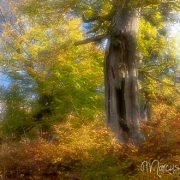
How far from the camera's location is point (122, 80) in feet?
33.2

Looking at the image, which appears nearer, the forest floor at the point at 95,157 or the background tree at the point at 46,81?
the forest floor at the point at 95,157

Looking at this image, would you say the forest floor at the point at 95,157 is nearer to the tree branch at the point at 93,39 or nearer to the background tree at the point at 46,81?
the tree branch at the point at 93,39

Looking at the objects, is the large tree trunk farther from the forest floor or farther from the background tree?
the background tree

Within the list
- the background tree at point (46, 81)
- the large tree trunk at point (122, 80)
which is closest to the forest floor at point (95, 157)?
the large tree trunk at point (122, 80)

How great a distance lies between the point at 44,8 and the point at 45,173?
163 inches

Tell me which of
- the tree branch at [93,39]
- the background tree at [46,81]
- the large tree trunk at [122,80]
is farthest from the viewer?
the background tree at [46,81]

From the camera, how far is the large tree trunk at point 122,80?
10.1 metres

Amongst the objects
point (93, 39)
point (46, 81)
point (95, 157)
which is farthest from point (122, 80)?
point (46, 81)

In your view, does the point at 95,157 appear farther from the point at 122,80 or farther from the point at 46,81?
the point at 46,81

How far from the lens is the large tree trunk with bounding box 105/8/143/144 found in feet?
33.1

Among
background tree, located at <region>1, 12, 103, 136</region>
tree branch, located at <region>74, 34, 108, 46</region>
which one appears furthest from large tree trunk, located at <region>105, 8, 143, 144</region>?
background tree, located at <region>1, 12, 103, 136</region>

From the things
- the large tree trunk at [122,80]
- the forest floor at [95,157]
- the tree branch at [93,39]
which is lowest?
the forest floor at [95,157]

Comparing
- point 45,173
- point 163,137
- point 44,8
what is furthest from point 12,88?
point 163,137

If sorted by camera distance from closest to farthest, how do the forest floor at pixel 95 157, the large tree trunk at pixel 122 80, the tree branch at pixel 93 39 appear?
1. the forest floor at pixel 95 157
2. the large tree trunk at pixel 122 80
3. the tree branch at pixel 93 39
